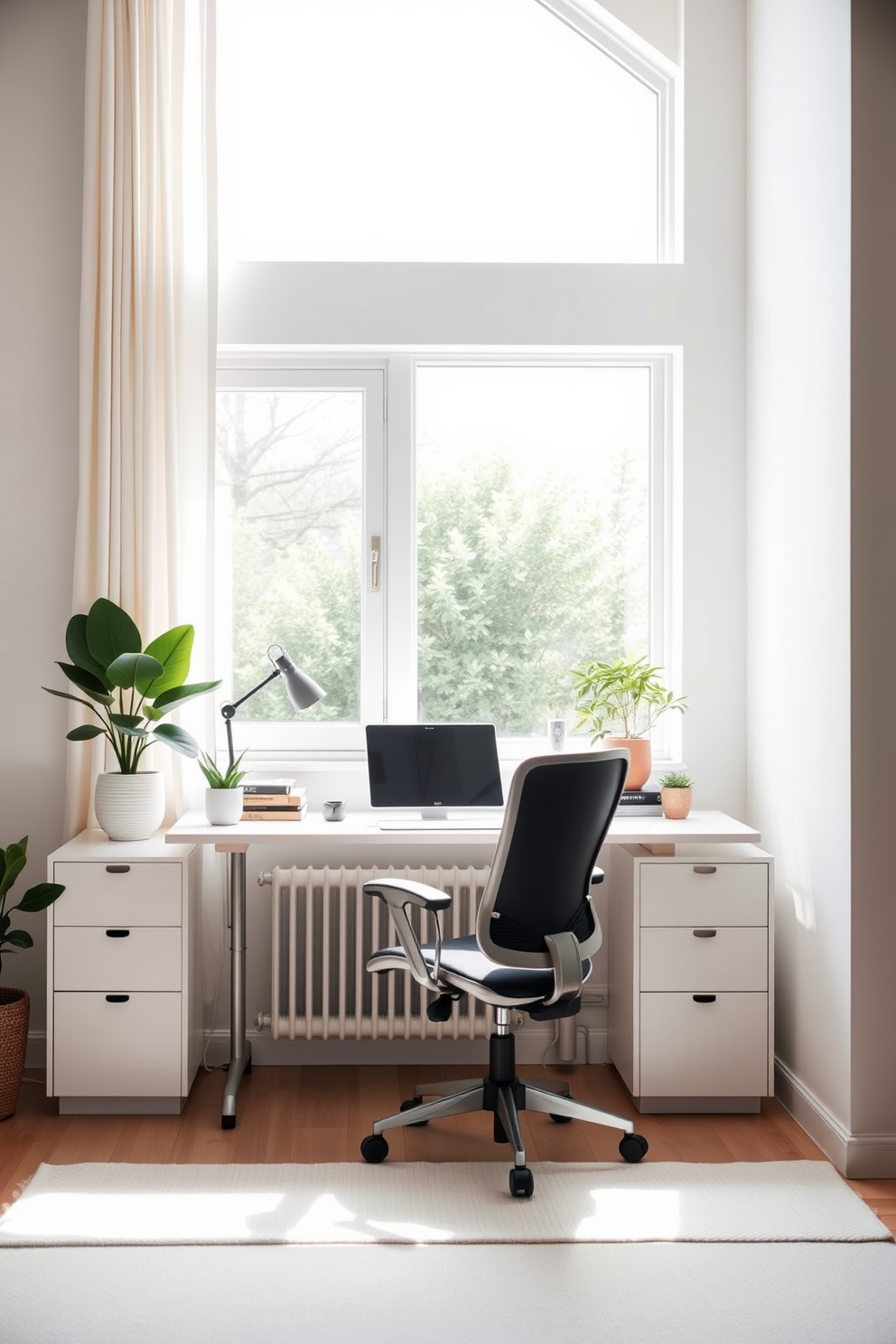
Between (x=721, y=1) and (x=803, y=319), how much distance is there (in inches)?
50.6

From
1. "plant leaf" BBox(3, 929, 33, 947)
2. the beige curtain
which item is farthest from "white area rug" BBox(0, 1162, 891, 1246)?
the beige curtain

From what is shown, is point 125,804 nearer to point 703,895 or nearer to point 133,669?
point 133,669

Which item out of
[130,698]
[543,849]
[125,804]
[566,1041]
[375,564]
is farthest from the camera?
[375,564]

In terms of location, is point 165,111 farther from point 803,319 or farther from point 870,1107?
point 870,1107

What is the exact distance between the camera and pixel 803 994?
2938 mm

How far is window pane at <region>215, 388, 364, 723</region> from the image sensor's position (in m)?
3.53

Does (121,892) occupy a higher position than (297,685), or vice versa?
(297,685)

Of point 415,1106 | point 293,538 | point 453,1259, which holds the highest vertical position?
point 293,538

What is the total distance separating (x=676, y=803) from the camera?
312 cm

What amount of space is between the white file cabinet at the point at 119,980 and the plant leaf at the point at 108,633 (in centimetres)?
56

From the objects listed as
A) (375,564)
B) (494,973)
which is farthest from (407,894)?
(375,564)

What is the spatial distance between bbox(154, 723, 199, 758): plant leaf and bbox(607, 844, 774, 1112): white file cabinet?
1.26m

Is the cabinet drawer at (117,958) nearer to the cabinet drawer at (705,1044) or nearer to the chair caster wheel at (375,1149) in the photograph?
the chair caster wheel at (375,1149)

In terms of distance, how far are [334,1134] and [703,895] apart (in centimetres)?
117
